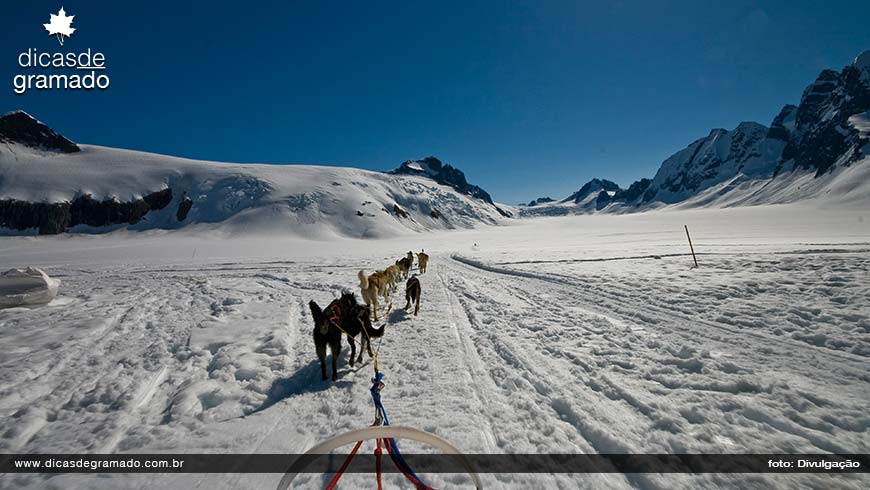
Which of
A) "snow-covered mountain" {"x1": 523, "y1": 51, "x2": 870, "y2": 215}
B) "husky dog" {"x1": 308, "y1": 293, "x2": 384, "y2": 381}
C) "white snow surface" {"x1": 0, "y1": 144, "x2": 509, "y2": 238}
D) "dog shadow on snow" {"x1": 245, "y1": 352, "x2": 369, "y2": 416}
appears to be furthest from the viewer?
"snow-covered mountain" {"x1": 523, "y1": 51, "x2": 870, "y2": 215}

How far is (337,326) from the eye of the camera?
17.6 feet

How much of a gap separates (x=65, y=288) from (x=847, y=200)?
522 ft

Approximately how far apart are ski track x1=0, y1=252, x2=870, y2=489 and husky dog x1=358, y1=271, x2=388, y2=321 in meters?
0.78

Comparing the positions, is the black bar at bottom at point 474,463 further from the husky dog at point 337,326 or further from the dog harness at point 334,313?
the dog harness at point 334,313

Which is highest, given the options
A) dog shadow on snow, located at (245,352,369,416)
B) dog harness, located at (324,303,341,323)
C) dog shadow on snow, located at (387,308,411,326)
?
dog harness, located at (324,303,341,323)

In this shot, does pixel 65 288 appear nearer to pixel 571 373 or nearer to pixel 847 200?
pixel 571 373

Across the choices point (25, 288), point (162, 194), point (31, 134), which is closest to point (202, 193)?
point (162, 194)

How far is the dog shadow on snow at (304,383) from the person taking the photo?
4.93m

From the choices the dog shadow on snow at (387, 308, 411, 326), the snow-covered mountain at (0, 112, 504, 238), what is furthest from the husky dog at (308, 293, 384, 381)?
the snow-covered mountain at (0, 112, 504, 238)

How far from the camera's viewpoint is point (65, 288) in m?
14.9

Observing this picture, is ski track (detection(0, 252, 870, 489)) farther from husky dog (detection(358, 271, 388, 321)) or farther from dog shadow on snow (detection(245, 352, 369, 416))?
husky dog (detection(358, 271, 388, 321))

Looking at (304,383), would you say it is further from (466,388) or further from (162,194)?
(162,194)

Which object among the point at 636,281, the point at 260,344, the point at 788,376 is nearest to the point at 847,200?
the point at 636,281

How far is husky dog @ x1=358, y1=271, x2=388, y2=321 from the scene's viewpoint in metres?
7.45
